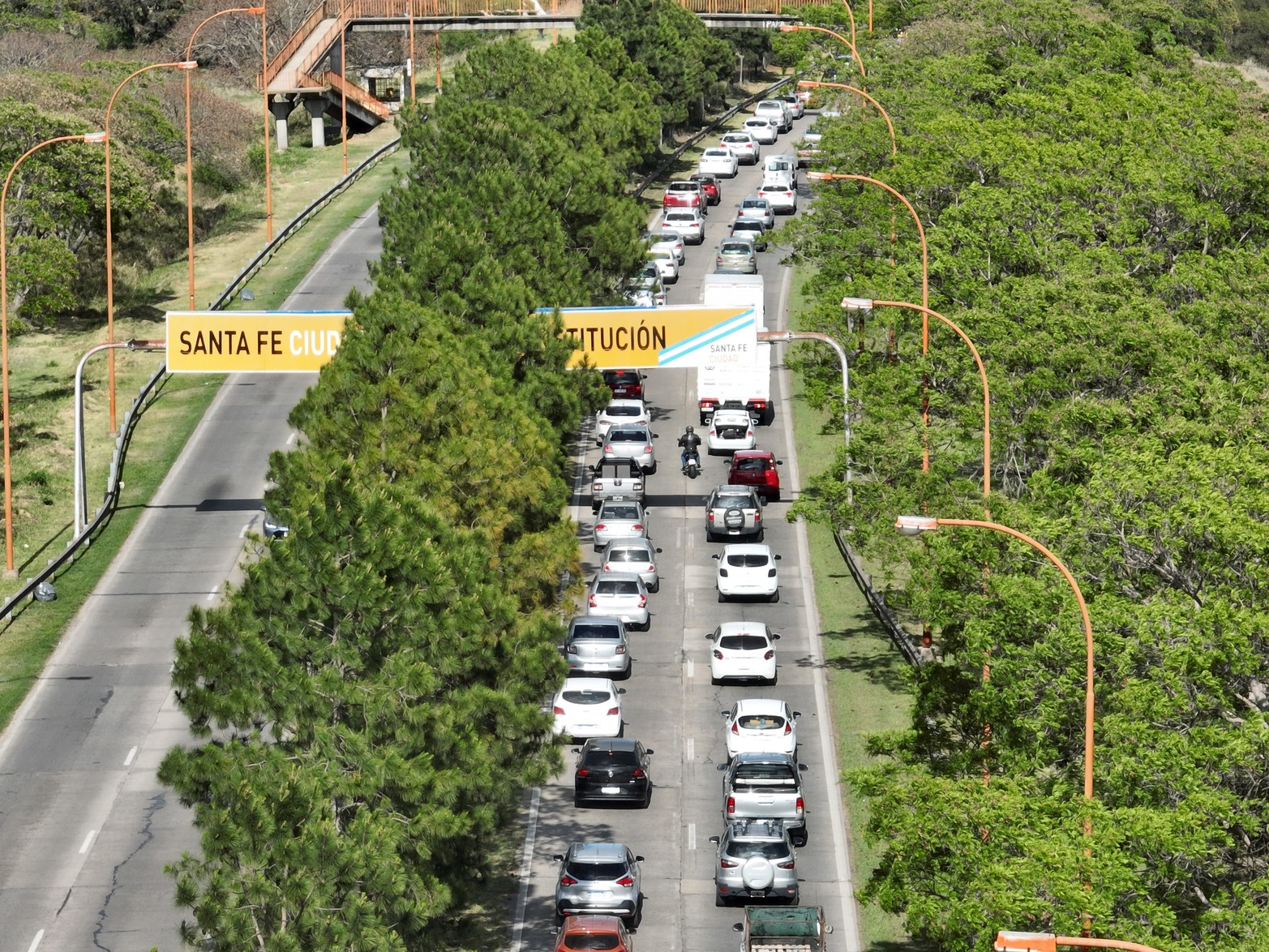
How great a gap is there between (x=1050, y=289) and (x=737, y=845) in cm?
1470

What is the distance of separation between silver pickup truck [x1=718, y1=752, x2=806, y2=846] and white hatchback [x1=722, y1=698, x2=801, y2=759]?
2.69 m

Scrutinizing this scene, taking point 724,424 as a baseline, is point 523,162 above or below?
above

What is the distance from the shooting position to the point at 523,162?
64.1 m

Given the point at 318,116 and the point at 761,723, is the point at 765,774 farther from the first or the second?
the point at 318,116

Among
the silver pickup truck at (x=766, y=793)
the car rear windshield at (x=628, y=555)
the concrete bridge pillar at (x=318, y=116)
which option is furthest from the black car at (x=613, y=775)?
the concrete bridge pillar at (x=318, y=116)

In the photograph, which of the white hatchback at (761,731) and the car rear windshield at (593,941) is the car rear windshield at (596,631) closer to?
the white hatchback at (761,731)

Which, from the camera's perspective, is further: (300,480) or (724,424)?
(724,424)

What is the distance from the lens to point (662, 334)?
60625mm

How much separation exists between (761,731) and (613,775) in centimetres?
368

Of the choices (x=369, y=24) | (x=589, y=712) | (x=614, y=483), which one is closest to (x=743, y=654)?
(x=589, y=712)

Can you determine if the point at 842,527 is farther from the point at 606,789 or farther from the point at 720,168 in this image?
the point at 720,168

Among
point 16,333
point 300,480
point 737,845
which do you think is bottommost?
point 16,333

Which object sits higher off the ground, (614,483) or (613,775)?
(613,775)

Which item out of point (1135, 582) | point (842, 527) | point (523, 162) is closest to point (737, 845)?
point (1135, 582)
